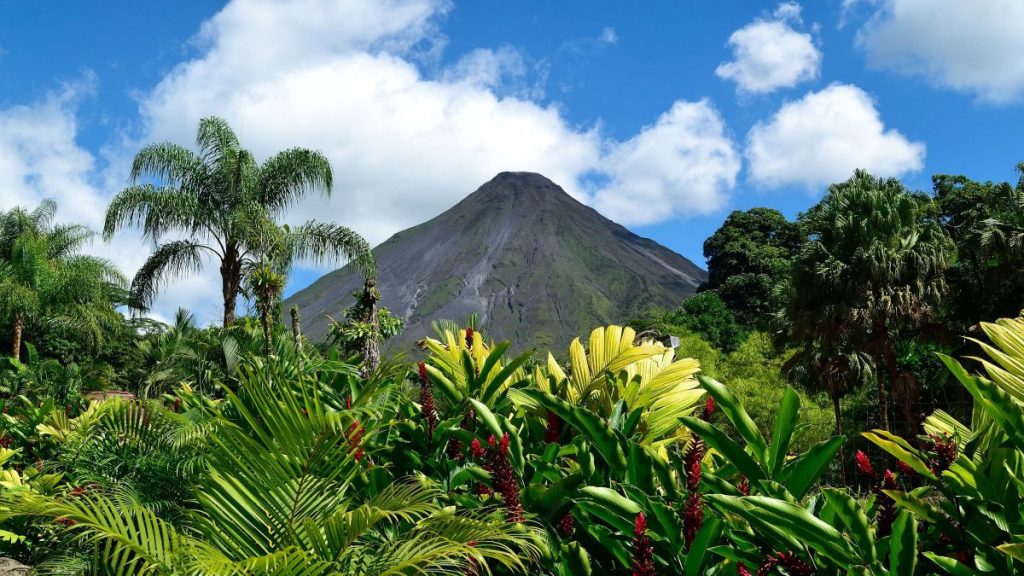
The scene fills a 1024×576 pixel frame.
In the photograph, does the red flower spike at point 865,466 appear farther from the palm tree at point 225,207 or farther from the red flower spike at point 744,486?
the palm tree at point 225,207

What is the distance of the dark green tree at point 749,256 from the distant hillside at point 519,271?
71342mm

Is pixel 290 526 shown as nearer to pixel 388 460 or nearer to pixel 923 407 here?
pixel 388 460

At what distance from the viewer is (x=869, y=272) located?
755 inches

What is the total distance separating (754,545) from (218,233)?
17.8 meters

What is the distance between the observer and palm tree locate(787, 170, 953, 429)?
18.9 m

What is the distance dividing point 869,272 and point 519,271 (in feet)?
425

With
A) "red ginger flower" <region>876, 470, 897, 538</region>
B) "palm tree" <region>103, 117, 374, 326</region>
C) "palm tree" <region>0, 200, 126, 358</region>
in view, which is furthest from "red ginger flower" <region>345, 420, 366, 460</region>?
"palm tree" <region>0, 200, 126, 358</region>

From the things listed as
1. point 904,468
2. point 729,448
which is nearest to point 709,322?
point 904,468

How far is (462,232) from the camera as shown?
158m

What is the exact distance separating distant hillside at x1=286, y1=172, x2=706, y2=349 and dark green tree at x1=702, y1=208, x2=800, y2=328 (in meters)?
71.3

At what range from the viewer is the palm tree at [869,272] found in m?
18.9

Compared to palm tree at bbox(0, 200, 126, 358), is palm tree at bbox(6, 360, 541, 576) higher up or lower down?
lower down

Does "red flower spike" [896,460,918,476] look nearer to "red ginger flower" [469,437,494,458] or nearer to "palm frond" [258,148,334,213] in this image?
"red ginger flower" [469,437,494,458]

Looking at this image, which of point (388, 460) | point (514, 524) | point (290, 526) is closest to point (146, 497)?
point (388, 460)
